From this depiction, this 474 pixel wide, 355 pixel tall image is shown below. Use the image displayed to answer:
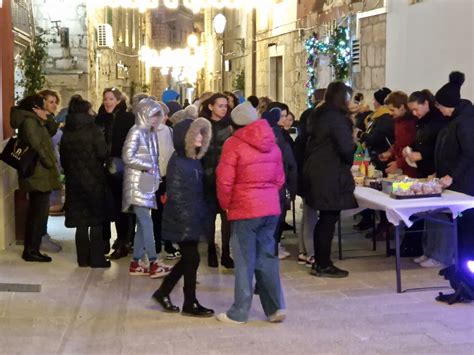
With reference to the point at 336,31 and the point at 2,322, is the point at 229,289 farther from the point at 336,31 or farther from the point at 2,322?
the point at 336,31

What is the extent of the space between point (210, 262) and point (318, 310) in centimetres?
172

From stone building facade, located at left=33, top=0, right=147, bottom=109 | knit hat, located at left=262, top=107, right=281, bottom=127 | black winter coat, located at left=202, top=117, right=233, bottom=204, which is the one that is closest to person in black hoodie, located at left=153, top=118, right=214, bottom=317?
black winter coat, located at left=202, top=117, right=233, bottom=204

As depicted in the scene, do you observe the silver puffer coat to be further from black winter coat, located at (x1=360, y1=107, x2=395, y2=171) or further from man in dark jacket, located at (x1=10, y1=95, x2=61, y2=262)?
black winter coat, located at (x1=360, y1=107, x2=395, y2=171)

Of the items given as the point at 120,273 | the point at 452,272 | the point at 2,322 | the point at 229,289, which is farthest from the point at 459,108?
the point at 2,322

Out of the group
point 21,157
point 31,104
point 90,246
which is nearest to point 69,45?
point 31,104

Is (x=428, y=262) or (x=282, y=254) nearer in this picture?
(x=428, y=262)

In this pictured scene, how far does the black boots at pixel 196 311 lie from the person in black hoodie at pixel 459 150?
2.08 meters

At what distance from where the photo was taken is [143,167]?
622 centimetres

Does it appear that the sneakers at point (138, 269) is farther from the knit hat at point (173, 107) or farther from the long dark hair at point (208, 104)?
the knit hat at point (173, 107)

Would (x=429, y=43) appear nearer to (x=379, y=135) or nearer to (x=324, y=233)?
(x=379, y=135)

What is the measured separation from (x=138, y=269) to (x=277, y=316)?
1.91m

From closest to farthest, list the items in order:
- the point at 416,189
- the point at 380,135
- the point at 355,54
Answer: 1. the point at 416,189
2. the point at 380,135
3. the point at 355,54

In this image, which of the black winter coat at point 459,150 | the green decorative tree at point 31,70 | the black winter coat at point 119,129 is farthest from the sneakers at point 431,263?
the green decorative tree at point 31,70

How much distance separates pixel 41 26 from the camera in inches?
600
